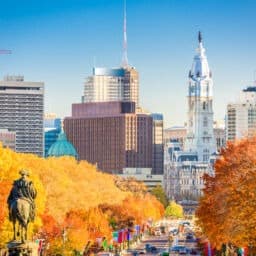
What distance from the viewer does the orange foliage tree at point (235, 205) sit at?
9831 cm

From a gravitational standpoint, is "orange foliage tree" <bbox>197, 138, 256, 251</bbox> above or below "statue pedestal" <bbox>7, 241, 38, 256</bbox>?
above

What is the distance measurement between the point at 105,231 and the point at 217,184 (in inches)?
1785

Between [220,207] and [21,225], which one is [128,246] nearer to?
[220,207]

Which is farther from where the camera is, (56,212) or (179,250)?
(179,250)

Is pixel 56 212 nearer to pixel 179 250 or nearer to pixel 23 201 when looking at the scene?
pixel 179 250

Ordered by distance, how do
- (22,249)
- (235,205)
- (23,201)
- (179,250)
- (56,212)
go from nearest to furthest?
(22,249) < (23,201) < (235,205) < (56,212) < (179,250)

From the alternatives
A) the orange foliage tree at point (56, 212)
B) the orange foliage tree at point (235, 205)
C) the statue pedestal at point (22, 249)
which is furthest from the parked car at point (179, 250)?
the statue pedestal at point (22, 249)

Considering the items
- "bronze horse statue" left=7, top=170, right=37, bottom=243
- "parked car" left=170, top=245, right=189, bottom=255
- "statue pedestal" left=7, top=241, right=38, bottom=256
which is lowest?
"parked car" left=170, top=245, right=189, bottom=255

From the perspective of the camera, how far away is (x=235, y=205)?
10012cm

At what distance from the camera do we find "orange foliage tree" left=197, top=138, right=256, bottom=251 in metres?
98.3

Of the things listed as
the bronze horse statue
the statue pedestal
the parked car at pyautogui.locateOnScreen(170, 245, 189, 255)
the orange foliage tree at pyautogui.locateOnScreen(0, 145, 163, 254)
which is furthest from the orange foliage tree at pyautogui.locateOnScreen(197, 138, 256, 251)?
the statue pedestal

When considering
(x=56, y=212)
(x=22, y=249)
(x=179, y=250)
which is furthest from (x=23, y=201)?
(x=179, y=250)

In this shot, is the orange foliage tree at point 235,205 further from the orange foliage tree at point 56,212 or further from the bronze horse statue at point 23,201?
the bronze horse statue at point 23,201

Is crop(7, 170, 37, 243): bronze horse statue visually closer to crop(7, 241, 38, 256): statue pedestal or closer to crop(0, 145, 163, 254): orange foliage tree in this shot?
crop(7, 241, 38, 256): statue pedestal
